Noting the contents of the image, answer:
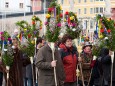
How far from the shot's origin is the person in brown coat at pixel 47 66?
35.4 ft

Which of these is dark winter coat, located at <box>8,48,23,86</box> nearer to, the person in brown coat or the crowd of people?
the crowd of people

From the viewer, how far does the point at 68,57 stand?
1170 centimetres

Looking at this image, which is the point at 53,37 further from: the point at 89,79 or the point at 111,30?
the point at 89,79

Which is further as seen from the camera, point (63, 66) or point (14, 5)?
point (14, 5)

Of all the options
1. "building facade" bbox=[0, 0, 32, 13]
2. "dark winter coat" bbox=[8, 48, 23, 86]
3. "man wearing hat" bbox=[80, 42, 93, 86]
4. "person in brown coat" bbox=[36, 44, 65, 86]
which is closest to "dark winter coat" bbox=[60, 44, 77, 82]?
"person in brown coat" bbox=[36, 44, 65, 86]

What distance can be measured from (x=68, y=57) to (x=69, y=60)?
0.24ft

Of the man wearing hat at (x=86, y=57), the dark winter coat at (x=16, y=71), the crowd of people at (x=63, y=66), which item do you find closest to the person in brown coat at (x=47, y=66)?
the crowd of people at (x=63, y=66)

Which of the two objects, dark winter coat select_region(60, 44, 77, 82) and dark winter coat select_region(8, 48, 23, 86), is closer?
dark winter coat select_region(60, 44, 77, 82)

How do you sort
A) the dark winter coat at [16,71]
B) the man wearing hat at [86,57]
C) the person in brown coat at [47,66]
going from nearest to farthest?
the person in brown coat at [47,66]
the dark winter coat at [16,71]
the man wearing hat at [86,57]

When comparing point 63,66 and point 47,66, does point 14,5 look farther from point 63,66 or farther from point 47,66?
point 47,66

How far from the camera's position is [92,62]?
44.6ft

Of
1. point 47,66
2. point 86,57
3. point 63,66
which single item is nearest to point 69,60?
point 63,66

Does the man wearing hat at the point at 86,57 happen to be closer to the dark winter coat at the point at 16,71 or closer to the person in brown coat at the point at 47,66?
the dark winter coat at the point at 16,71

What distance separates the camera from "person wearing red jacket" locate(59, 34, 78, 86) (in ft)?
38.1
